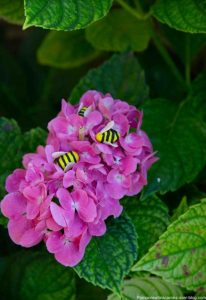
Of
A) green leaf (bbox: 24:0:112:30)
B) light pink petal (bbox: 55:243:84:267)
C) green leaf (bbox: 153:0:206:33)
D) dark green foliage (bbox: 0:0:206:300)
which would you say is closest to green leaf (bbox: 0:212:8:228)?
dark green foliage (bbox: 0:0:206:300)

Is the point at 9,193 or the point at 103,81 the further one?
the point at 103,81

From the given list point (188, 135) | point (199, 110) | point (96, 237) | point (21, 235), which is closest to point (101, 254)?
point (96, 237)

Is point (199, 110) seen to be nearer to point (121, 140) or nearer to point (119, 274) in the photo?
point (121, 140)

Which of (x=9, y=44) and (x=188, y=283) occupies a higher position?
(x=188, y=283)

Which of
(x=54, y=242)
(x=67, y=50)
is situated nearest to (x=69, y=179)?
(x=54, y=242)

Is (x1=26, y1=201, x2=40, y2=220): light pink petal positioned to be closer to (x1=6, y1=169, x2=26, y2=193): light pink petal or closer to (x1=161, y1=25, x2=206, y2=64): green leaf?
(x1=6, y1=169, x2=26, y2=193): light pink petal

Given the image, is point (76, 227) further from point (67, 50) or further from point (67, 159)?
point (67, 50)
